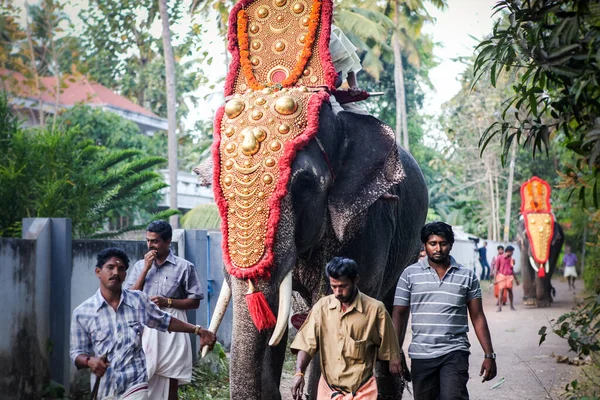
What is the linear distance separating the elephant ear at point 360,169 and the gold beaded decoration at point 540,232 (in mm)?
13841

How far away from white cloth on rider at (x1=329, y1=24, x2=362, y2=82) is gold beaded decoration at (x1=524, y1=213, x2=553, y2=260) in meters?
13.2

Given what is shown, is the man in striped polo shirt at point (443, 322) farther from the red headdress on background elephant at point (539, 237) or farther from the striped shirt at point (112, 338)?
the red headdress on background elephant at point (539, 237)

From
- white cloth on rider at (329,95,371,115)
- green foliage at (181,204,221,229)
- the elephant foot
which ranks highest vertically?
green foliage at (181,204,221,229)

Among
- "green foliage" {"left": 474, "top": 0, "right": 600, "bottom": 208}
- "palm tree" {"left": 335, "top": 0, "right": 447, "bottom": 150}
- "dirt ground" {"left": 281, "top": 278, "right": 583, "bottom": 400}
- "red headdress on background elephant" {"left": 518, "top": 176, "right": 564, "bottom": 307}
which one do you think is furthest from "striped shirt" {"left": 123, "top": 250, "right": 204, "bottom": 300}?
"palm tree" {"left": 335, "top": 0, "right": 447, "bottom": 150}

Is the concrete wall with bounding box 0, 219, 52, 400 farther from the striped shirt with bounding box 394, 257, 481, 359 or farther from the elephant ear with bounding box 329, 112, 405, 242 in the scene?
the striped shirt with bounding box 394, 257, 481, 359

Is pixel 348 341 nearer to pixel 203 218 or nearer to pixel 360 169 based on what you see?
pixel 360 169

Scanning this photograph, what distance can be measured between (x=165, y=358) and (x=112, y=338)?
4.90 feet

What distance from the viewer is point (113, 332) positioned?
476cm

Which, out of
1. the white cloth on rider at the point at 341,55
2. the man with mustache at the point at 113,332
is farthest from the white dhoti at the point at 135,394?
the white cloth on rider at the point at 341,55

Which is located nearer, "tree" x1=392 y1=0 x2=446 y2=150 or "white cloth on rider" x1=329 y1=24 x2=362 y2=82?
"white cloth on rider" x1=329 y1=24 x2=362 y2=82

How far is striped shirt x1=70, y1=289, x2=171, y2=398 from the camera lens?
4715 mm

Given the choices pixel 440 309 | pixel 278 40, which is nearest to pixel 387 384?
pixel 440 309

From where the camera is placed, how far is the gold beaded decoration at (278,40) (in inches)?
236

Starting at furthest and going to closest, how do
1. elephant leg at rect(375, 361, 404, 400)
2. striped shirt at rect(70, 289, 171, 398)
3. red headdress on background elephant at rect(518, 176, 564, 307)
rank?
red headdress on background elephant at rect(518, 176, 564, 307), elephant leg at rect(375, 361, 404, 400), striped shirt at rect(70, 289, 171, 398)
